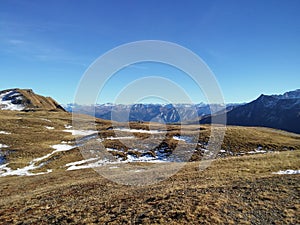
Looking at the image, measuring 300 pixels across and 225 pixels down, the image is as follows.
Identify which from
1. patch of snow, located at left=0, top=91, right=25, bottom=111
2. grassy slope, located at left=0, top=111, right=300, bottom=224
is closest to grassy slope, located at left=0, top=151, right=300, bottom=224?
grassy slope, located at left=0, top=111, right=300, bottom=224

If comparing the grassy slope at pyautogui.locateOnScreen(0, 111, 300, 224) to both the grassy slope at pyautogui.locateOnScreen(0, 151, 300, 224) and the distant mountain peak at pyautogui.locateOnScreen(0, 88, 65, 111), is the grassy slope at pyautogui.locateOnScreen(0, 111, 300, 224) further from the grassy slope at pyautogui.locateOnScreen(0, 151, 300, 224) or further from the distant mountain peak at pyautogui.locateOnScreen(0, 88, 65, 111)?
the distant mountain peak at pyautogui.locateOnScreen(0, 88, 65, 111)

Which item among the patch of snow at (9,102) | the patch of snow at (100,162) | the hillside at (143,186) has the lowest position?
the patch of snow at (100,162)

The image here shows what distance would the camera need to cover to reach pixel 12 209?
864 inches

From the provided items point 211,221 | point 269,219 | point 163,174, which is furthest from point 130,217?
point 163,174

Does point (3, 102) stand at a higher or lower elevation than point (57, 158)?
higher

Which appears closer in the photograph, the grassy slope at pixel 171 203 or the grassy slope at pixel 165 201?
the grassy slope at pixel 171 203

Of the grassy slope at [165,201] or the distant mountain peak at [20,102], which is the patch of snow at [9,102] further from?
the grassy slope at [165,201]

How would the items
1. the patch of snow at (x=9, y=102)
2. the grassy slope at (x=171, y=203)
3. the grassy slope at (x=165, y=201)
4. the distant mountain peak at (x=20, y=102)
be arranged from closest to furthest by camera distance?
the grassy slope at (x=171, y=203), the grassy slope at (x=165, y=201), the patch of snow at (x=9, y=102), the distant mountain peak at (x=20, y=102)

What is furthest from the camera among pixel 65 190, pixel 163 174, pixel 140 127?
pixel 140 127

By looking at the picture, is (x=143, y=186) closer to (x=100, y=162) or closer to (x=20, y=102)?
(x=100, y=162)

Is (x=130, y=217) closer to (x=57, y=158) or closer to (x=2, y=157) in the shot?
(x=57, y=158)

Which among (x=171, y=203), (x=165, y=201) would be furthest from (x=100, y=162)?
(x=171, y=203)

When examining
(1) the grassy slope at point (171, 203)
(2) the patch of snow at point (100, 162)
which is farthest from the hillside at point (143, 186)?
(2) the patch of snow at point (100, 162)

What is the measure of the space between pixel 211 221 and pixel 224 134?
50750 mm
